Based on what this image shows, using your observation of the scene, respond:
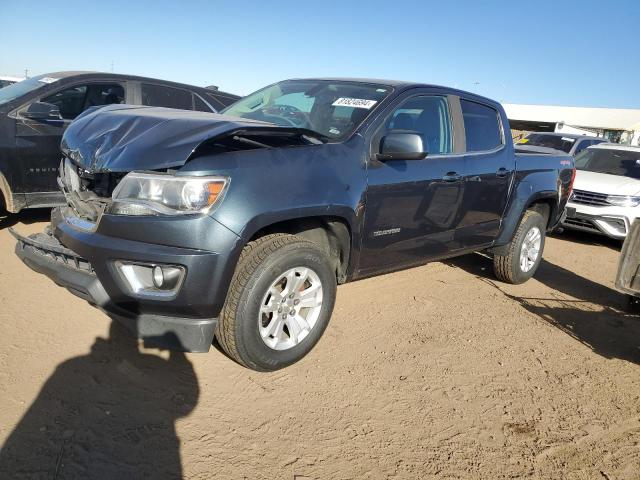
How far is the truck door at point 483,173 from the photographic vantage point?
415cm

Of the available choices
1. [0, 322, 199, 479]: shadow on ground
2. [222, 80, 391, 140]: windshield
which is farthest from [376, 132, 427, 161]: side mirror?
[0, 322, 199, 479]: shadow on ground

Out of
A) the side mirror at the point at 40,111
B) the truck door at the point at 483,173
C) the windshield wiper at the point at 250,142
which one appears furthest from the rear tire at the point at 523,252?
the side mirror at the point at 40,111

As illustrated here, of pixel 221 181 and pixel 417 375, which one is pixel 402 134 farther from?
pixel 417 375

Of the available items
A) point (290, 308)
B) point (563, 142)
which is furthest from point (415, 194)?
point (563, 142)

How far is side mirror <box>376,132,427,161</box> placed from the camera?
3129mm

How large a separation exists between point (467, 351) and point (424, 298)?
1.04 meters

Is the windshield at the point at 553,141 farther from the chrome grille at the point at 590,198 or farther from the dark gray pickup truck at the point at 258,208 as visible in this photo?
the dark gray pickup truck at the point at 258,208

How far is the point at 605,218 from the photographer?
24.8ft

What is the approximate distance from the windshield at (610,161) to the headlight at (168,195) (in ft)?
27.4

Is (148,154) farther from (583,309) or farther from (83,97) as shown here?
(583,309)

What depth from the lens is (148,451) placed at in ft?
7.30

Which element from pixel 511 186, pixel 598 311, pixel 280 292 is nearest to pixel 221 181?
pixel 280 292

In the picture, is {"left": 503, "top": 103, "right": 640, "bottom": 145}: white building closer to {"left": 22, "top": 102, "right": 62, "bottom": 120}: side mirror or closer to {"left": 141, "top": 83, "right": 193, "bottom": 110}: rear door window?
{"left": 141, "top": 83, "right": 193, "bottom": 110}: rear door window

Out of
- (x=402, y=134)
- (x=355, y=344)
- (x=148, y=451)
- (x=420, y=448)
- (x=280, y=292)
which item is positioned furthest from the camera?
(x=355, y=344)
